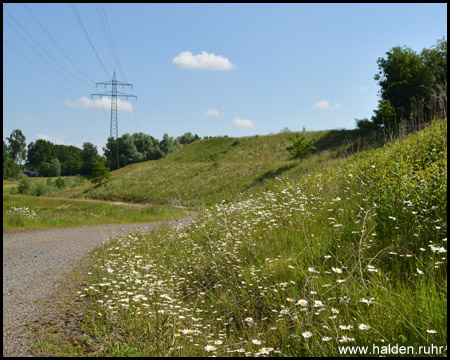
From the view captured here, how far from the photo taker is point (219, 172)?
119 feet

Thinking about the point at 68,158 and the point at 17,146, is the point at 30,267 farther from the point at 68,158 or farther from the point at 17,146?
the point at 68,158

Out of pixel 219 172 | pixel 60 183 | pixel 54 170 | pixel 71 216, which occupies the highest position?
pixel 54 170

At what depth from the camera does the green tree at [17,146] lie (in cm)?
9438

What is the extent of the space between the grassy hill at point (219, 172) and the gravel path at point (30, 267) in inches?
564

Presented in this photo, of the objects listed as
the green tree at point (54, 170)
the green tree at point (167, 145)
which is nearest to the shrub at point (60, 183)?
the green tree at point (167, 145)

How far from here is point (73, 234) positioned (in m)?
12.7

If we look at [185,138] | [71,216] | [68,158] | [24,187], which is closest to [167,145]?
[185,138]

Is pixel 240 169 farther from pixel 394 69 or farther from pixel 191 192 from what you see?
pixel 394 69

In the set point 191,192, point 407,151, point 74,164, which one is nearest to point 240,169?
point 191,192

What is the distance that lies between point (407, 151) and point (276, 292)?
5085 mm

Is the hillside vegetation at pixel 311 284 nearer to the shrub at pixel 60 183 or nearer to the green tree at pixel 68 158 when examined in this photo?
the shrub at pixel 60 183

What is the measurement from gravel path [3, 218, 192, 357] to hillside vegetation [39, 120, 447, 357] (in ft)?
2.49

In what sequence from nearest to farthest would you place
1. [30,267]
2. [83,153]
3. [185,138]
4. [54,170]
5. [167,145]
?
[30,267] → [167,145] → [54,170] → [185,138] → [83,153]

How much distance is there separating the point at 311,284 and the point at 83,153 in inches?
5127
